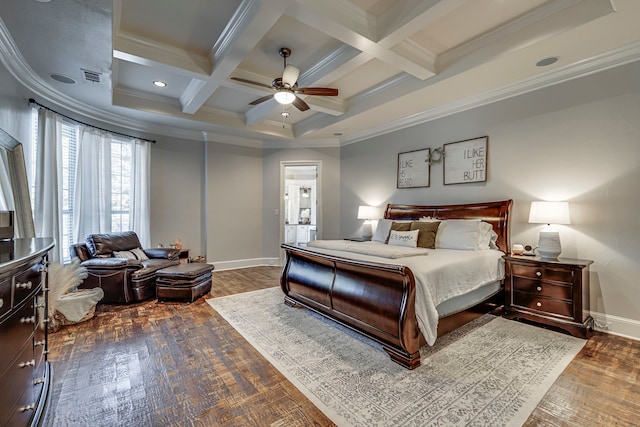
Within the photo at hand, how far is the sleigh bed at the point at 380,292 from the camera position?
7.42 ft

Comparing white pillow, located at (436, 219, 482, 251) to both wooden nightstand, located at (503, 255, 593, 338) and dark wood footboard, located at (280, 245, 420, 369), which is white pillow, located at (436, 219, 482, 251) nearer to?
wooden nightstand, located at (503, 255, 593, 338)

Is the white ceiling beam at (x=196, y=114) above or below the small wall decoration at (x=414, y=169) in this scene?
above

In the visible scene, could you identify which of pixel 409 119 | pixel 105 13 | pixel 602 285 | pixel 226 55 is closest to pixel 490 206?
pixel 602 285

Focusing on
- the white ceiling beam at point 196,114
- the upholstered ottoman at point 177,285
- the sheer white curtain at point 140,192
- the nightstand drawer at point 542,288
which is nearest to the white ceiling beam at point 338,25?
the nightstand drawer at point 542,288

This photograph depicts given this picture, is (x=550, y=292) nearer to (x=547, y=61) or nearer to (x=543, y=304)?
(x=543, y=304)

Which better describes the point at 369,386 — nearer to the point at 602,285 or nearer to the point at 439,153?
the point at 602,285

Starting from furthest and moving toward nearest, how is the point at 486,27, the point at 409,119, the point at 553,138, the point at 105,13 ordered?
1. the point at 409,119
2. the point at 553,138
3. the point at 486,27
4. the point at 105,13

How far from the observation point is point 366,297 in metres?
2.58

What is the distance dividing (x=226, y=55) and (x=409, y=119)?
3.06m

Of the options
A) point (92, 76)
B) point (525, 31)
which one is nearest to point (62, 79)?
point (92, 76)

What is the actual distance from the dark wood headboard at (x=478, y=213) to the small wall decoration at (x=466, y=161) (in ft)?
1.28

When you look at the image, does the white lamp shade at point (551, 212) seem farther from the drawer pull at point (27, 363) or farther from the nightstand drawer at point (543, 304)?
the drawer pull at point (27, 363)

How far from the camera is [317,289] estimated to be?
3191 millimetres

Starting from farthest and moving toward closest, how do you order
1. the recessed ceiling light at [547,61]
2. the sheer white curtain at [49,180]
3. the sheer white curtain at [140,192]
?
the sheer white curtain at [140,192], the sheer white curtain at [49,180], the recessed ceiling light at [547,61]
